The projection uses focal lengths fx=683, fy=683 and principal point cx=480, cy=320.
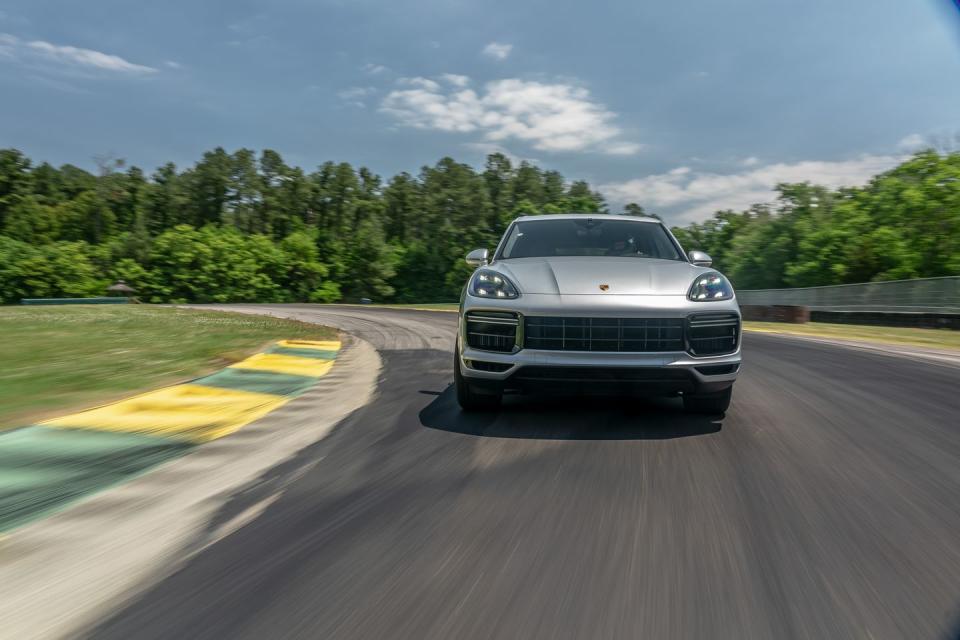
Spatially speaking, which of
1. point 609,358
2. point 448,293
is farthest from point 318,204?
point 609,358

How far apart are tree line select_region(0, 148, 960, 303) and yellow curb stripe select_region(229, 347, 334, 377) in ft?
190

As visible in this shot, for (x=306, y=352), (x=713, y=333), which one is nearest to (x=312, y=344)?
(x=306, y=352)

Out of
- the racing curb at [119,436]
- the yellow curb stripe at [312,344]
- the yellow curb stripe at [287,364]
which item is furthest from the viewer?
the yellow curb stripe at [312,344]

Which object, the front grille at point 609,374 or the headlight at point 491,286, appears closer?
the front grille at point 609,374

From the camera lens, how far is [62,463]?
12.2 ft

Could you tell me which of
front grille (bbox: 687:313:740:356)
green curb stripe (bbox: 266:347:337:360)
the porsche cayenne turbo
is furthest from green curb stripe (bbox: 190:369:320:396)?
front grille (bbox: 687:313:740:356)

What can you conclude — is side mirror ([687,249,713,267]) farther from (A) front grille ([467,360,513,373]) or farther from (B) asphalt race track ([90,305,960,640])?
(A) front grille ([467,360,513,373])

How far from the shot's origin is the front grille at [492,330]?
4.48 meters

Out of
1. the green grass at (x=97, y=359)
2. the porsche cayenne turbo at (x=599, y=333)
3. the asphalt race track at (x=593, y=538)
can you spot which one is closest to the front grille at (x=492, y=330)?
the porsche cayenne turbo at (x=599, y=333)

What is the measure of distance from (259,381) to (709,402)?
4.39 meters

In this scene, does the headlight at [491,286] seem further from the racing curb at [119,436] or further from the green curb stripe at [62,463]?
the green curb stripe at [62,463]

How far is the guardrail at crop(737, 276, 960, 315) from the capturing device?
1867 cm

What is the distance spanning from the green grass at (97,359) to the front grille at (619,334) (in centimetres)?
370

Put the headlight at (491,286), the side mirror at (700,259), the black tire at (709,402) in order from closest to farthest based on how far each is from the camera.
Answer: the headlight at (491,286) → the black tire at (709,402) → the side mirror at (700,259)
